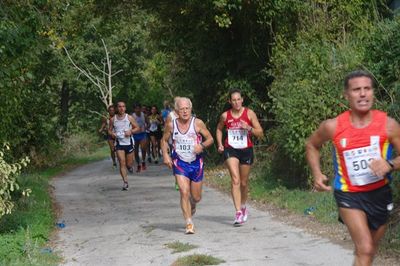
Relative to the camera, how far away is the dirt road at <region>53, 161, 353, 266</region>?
831 cm

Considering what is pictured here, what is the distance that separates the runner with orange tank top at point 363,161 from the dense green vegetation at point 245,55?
143 inches

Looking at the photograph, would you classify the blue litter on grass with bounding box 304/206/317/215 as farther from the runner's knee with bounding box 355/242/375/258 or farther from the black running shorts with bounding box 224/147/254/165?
the runner's knee with bounding box 355/242/375/258

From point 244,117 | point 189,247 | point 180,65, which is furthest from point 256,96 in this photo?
point 189,247

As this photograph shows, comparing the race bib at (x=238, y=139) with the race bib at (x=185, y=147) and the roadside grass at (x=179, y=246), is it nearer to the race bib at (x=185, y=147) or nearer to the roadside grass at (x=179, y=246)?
the race bib at (x=185, y=147)

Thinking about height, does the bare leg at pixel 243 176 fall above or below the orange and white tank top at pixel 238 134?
below

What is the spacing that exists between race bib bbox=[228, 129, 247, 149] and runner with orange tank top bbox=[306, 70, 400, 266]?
486 centimetres

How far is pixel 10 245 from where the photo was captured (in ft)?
30.0

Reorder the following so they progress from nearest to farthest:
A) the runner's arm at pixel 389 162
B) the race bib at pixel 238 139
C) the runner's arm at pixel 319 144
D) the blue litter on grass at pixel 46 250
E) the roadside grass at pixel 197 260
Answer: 1. the runner's arm at pixel 389 162
2. the runner's arm at pixel 319 144
3. the roadside grass at pixel 197 260
4. the blue litter on grass at pixel 46 250
5. the race bib at pixel 238 139

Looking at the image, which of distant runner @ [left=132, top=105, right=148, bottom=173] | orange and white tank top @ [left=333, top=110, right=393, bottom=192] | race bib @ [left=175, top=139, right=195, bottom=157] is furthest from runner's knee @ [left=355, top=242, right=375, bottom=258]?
distant runner @ [left=132, top=105, right=148, bottom=173]

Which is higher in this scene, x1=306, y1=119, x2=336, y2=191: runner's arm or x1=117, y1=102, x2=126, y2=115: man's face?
x1=117, y1=102, x2=126, y2=115: man's face

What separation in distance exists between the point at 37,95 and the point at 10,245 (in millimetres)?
15035

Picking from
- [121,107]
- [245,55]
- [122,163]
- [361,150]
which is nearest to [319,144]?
[361,150]

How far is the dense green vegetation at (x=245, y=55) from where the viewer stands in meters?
11.3

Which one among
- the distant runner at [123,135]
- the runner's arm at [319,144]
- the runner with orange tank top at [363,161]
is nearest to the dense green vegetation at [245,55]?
the distant runner at [123,135]
